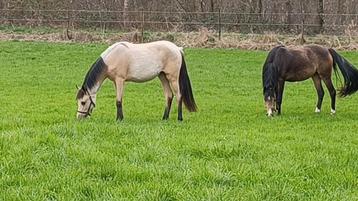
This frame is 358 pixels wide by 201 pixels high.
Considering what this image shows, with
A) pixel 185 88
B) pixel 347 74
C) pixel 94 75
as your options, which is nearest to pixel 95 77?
pixel 94 75

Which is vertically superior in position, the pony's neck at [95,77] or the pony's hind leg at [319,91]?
the pony's neck at [95,77]

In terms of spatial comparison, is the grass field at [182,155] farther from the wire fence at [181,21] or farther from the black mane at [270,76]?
the wire fence at [181,21]

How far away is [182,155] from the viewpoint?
7.00 metres

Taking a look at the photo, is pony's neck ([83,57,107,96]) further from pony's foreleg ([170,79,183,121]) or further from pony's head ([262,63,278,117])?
pony's head ([262,63,278,117])

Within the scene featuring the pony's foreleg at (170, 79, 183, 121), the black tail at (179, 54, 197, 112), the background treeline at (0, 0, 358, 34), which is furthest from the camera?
the background treeline at (0, 0, 358, 34)

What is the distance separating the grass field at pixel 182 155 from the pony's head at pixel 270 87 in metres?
0.40

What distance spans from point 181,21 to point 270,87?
2353 centimetres

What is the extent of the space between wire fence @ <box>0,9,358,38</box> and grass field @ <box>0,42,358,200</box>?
63.1 ft

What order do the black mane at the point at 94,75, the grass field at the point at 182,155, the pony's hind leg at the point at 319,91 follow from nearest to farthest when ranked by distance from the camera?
the grass field at the point at 182,155 < the black mane at the point at 94,75 < the pony's hind leg at the point at 319,91

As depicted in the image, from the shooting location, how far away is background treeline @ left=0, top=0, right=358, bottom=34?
33.1m

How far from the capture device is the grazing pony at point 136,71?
422 inches

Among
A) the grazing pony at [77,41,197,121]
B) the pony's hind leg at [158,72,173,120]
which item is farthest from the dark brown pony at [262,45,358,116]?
the pony's hind leg at [158,72,173,120]

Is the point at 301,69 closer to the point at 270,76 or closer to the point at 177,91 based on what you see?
the point at 270,76

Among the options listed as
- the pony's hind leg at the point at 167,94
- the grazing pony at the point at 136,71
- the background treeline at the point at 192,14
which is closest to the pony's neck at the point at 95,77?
the grazing pony at the point at 136,71
